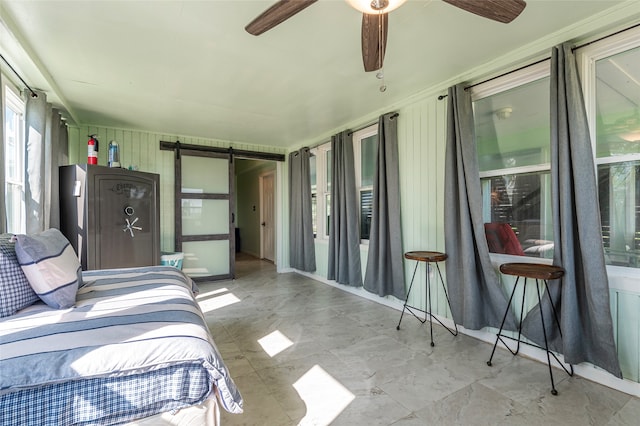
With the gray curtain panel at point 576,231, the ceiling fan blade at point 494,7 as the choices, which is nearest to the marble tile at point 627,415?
the gray curtain panel at point 576,231

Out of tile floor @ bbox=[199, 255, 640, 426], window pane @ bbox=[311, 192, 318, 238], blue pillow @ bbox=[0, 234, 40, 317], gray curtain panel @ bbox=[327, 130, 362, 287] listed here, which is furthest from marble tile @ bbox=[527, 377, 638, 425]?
window pane @ bbox=[311, 192, 318, 238]

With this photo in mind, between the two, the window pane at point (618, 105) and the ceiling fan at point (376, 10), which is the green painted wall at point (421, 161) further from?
the ceiling fan at point (376, 10)

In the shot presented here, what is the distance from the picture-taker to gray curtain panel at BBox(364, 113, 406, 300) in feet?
11.3

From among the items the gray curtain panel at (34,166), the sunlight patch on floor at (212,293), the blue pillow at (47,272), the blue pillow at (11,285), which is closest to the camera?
the blue pillow at (11,285)

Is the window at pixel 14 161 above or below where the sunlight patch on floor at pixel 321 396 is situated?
above

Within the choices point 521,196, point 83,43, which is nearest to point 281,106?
point 83,43

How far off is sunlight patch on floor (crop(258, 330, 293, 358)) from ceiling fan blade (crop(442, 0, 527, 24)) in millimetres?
2634

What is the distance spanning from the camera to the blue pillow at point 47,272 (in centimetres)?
146

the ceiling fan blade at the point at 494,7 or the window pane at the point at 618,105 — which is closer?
the ceiling fan blade at the point at 494,7

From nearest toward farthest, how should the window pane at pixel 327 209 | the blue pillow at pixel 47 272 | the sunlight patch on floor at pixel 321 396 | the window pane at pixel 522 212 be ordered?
1. the blue pillow at pixel 47 272
2. the sunlight patch on floor at pixel 321 396
3. the window pane at pixel 522 212
4. the window pane at pixel 327 209

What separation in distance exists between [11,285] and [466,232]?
3.02 meters

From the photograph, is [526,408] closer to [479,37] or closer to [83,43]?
[479,37]

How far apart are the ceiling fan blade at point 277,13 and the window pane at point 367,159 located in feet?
8.82

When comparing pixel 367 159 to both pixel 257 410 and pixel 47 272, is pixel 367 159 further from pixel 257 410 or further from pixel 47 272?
pixel 47 272
